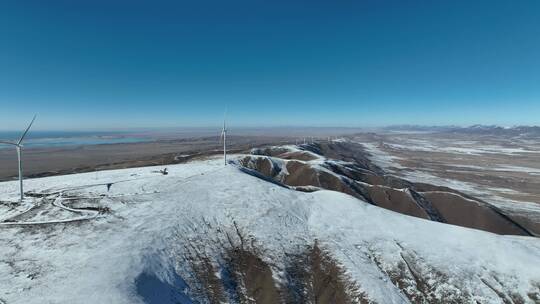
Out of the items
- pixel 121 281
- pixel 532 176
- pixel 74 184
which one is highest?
pixel 74 184

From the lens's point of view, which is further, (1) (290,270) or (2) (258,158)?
(2) (258,158)

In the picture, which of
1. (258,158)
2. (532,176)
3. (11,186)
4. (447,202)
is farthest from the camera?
(532,176)

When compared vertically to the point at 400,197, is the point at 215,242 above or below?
above

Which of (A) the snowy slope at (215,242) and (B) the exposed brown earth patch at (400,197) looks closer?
(A) the snowy slope at (215,242)

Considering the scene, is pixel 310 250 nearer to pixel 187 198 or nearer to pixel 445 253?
pixel 445 253

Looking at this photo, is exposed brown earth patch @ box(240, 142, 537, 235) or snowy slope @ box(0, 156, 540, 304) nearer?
snowy slope @ box(0, 156, 540, 304)

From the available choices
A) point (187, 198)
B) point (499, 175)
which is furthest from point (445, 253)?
point (499, 175)

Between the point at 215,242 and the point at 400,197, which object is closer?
the point at 215,242

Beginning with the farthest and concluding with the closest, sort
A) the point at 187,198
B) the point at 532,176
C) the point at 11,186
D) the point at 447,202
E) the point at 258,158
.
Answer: the point at 532,176 < the point at 258,158 < the point at 447,202 < the point at 11,186 < the point at 187,198
